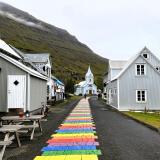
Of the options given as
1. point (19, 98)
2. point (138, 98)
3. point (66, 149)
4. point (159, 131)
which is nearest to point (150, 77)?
point (138, 98)

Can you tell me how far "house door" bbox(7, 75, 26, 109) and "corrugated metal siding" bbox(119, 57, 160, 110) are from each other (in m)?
14.7

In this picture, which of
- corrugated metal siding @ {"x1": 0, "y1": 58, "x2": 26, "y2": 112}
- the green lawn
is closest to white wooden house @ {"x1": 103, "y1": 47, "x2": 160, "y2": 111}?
the green lawn

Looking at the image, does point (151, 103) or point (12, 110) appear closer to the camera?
point (12, 110)

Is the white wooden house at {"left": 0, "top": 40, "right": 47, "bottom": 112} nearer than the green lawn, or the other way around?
the green lawn

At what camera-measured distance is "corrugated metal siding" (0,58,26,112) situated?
2577 centimetres

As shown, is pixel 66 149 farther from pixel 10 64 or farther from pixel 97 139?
pixel 10 64

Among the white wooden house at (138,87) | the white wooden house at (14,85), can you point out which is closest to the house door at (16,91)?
the white wooden house at (14,85)

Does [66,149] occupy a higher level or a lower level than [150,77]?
lower

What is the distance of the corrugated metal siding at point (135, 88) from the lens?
124ft

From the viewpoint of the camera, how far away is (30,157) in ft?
33.1

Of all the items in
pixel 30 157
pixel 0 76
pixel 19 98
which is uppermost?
pixel 0 76

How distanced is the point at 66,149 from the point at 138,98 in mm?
27478

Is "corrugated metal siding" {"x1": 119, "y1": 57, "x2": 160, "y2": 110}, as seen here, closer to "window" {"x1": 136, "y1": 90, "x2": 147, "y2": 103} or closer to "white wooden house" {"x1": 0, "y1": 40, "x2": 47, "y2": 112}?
"window" {"x1": 136, "y1": 90, "x2": 147, "y2": 103}

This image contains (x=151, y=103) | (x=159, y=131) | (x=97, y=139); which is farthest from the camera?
(x=151, y=103)
